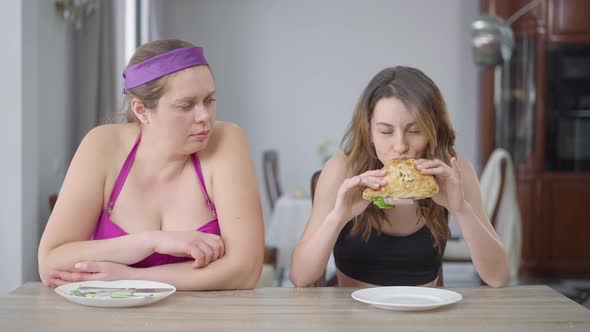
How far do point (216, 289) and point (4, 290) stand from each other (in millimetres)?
1662

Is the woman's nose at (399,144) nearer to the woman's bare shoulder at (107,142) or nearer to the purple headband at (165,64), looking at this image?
the purple headband at (165,64)

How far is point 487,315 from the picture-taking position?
1659mm

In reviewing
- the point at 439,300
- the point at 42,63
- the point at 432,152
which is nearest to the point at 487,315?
the point at 439,300

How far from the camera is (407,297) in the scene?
1.79 metres

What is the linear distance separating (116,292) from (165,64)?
0.63 meters

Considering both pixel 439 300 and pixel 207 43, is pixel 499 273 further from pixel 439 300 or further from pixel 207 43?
pixel 207 43

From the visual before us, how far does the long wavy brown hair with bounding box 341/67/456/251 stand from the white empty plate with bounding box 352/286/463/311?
1.42ft

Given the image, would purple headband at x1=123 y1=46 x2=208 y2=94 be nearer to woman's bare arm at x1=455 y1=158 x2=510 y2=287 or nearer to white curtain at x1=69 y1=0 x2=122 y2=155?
woman's bare arm at x1=455 y1=158 x2=510 y2=287

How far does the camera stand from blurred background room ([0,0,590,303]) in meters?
4.26

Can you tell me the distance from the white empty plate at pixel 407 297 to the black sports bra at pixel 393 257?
16.3 inches

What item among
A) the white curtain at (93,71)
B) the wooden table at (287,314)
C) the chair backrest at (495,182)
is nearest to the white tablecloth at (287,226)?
the chair backrest at (495,182)

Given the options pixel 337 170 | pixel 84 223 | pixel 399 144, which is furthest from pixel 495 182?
pixel 84 223

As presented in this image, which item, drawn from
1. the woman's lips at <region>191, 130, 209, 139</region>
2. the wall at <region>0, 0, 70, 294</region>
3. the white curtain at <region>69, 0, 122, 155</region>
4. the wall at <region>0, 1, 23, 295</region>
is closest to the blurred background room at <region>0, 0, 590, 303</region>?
the white curtain at <region>69, 0, 122, 155</region>

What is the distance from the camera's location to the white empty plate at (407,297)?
5.44 ft
